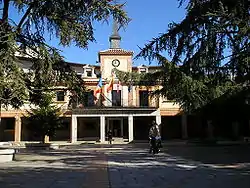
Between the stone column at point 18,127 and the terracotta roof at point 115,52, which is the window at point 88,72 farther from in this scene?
the stone column at point 18,127

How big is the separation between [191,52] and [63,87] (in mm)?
→ 6788

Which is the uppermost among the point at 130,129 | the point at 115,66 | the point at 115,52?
the point at 115,52

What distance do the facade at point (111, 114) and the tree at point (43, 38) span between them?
25.6 metres

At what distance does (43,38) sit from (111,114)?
28.2 m

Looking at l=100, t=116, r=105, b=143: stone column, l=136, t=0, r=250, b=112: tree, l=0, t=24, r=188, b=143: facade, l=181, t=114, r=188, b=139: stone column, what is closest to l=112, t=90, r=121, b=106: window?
l=0, t=24, r=188, b=143: facade

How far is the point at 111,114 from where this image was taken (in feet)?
131

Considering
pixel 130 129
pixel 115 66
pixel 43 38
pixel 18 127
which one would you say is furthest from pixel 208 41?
pixel 18 127

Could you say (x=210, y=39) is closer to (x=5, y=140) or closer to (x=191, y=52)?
(x=191, y=52)

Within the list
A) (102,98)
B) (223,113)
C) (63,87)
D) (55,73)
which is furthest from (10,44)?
(102,98)

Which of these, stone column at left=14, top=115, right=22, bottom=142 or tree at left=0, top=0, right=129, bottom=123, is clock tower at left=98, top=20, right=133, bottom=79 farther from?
tree at left=0, top=0, right=129, bottom=123

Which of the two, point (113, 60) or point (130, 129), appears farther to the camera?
point (113, 60)

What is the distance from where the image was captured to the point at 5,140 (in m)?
41.9

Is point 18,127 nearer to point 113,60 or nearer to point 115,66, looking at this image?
point 115,66

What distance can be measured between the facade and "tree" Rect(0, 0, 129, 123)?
25.6 metres
